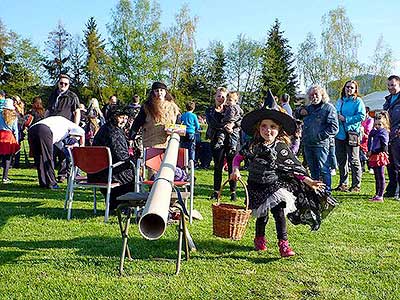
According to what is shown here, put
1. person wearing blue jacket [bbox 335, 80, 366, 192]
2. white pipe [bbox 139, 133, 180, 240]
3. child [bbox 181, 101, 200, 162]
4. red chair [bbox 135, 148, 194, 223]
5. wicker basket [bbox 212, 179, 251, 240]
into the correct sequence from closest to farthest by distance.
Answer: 1. white pipe [bbox 139, 133, 180, 240]
2. wicker basket [bbox 212, 179, 251, 240]
3. red chair [bbox 135, 148, 194, 223]
4. person wearing blue jacket [bbox 335, 80, 366, 192]
5. child [bbox 181, 101, 200, 162]

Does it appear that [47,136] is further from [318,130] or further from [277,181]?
[277,181]

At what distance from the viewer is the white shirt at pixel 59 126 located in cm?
909

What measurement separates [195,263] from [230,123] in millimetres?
3879

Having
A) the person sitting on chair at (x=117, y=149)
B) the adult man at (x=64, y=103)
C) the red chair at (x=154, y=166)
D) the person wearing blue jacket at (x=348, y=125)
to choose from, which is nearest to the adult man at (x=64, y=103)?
the adult man at (x=64, y=103)

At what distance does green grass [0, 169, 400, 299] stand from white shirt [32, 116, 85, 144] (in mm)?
2282

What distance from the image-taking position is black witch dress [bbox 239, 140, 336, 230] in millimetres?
5125

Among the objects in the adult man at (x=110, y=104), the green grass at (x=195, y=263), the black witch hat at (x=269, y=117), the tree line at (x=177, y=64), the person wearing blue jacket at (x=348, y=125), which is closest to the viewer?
the green grass at (x=195, y=263)

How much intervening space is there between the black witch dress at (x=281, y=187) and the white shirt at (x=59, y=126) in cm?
472

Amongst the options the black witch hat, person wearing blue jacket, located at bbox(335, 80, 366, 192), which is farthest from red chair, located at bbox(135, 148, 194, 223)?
person wearing blue jacket, located at bbox(335, 80, 366, 192)

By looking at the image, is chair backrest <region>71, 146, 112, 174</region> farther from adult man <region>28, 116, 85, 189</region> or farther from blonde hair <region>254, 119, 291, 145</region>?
blonde hair <region>254, 119, 291, 145</region>

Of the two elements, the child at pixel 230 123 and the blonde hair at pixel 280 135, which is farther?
the child at pixel 230 123

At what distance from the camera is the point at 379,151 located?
366 inches

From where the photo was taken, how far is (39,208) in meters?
7.44

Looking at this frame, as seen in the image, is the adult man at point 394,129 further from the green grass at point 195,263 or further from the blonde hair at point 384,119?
the green grass at point 195,263
